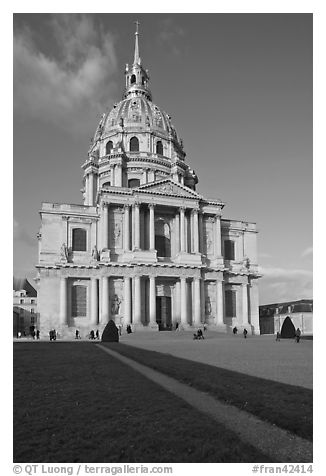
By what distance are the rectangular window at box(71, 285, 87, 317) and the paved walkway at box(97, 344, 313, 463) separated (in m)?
43.7

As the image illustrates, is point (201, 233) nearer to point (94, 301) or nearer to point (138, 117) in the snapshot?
point (94, 301)

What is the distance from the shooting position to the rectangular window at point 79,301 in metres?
54.5

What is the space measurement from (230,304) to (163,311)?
31.6 ft

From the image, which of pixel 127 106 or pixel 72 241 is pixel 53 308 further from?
pixel 127 106

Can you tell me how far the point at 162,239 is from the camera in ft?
191

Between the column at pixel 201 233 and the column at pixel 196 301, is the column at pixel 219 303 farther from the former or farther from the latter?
the column at pixel 201 233

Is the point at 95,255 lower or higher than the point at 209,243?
lower

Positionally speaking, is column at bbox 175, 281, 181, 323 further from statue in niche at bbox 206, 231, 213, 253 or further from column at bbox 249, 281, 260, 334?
column at bbox 249, 281, 260, 334

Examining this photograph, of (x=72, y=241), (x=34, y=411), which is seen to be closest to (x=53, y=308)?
(x=72, y=241)

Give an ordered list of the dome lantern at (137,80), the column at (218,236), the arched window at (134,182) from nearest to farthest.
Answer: the column at (218,236) < the arched window at (134,182) < the dome lantern at (137,80)

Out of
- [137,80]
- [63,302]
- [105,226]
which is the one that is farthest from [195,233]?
[137,80]

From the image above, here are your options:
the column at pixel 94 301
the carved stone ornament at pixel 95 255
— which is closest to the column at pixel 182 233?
the carved stone ornament at pixel 95 255

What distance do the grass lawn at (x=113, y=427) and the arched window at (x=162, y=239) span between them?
44.4 m

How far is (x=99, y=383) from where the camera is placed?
13250 millimetres
